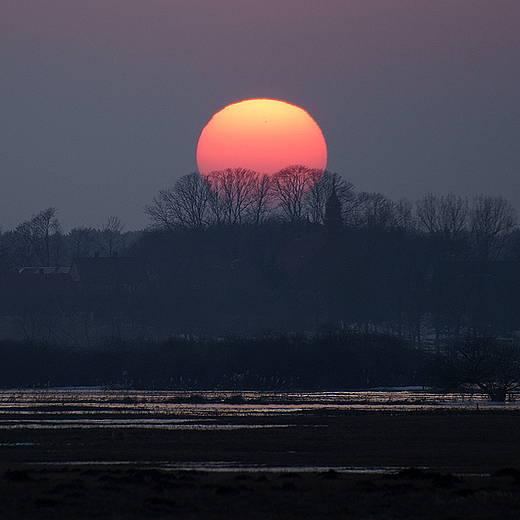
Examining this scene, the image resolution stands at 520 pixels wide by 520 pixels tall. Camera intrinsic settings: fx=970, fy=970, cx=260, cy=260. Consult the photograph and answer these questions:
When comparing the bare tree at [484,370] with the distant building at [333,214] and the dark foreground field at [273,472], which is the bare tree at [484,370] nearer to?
the dark foreground field at [273,472]

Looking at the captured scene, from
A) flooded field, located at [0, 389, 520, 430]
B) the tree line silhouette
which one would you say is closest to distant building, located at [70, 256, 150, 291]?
the tree line silhouette

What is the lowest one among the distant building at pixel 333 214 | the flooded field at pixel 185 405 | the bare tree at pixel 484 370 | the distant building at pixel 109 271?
the flooded field at pixel 185 405

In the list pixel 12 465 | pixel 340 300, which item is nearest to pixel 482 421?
pixel 12 465

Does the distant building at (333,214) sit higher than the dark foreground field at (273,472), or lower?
higher

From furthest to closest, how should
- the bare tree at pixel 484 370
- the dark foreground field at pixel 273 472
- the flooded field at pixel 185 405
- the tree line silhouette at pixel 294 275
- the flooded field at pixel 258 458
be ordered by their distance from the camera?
the tree line silhouette at pixel 294 275
the bare tree at pixel 484 370
the flooded field at pixel 185 405
the flooded field at pixel 258 458
the dark foreground field at pixel 273 472

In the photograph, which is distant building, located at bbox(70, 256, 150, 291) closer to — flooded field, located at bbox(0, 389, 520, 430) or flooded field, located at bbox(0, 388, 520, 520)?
flooded field, located at bbox(0, 389, 520, 430)

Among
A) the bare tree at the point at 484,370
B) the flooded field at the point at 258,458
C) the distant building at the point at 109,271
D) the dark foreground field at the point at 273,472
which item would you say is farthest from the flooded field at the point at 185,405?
the distant building at the point at 109,271

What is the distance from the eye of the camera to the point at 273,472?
25328 mm

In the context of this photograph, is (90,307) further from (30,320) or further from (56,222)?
(56,222)

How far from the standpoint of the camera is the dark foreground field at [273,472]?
65.0 feet

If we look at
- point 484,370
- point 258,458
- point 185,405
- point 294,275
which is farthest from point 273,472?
point 294,275

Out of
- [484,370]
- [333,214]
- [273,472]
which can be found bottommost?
[273,472]

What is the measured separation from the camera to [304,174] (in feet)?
434

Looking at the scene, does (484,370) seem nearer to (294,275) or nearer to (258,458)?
(258,458)
